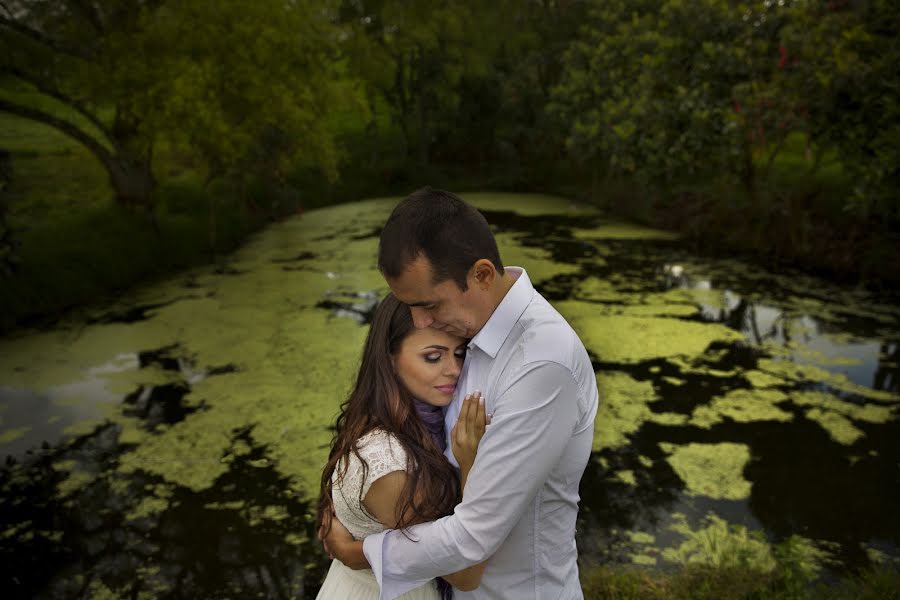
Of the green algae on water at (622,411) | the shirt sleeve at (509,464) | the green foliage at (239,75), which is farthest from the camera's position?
the green foliage at (239,75)

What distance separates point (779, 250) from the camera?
11.3 meters

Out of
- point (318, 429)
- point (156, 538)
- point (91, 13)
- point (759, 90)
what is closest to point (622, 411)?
point (318, 429)

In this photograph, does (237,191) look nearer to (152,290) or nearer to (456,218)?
(152,290)

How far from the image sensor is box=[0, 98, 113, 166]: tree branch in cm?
994

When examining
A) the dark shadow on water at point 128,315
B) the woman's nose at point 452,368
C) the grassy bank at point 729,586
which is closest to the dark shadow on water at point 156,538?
the grassy bank at point 729,586

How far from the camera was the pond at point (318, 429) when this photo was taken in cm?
422

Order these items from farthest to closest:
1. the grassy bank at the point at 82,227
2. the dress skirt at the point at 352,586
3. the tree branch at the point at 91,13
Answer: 1. the tree branch at the point at 91,13
2. the grassy bank at the point at 82,227
3. the dress skirt at the point at 352,586

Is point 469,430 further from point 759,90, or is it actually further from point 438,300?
point 759,90

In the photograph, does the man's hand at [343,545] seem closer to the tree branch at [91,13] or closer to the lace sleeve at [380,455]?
the lace sleeve at [380,455]

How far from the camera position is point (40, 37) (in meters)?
9.68

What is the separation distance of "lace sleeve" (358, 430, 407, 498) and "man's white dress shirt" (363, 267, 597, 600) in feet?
0.55

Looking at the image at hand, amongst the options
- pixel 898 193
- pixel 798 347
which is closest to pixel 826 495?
pixel 798 347

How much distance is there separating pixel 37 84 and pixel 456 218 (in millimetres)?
11132

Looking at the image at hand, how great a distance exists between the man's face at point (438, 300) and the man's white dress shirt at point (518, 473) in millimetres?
74
